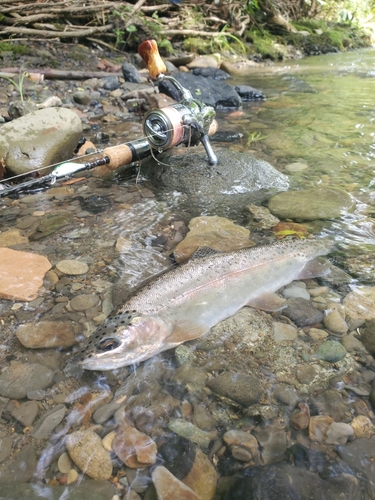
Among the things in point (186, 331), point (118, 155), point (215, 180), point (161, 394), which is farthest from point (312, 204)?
point (161, 394)

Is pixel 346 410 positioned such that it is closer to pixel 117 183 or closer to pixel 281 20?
pixel 117 183

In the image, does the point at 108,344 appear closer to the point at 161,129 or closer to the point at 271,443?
the point at 271,443

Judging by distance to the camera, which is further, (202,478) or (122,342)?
(122,342)

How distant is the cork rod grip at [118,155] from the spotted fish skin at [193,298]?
78.4 inches

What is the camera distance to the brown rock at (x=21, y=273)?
10.9 ft

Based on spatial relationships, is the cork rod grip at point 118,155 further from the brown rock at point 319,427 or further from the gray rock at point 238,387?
the brown rock at point 319,427

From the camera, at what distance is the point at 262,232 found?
4309mm

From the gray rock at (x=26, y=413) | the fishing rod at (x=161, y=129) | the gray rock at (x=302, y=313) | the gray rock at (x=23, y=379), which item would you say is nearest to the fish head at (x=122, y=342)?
the gray rock at (x=23, y=379)

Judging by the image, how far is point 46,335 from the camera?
2.92 meters

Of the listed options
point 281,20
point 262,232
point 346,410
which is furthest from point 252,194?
point 281,20

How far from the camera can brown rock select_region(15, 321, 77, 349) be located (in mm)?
2859

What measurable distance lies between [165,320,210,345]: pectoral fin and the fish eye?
392 mm

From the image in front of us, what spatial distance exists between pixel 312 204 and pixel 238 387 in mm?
2785

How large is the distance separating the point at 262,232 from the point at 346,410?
221cm
